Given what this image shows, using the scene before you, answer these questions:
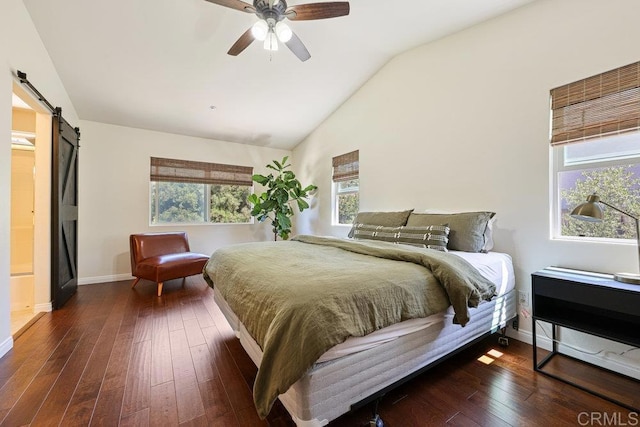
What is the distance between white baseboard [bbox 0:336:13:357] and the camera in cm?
194

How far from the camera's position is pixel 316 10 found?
1.98 metres

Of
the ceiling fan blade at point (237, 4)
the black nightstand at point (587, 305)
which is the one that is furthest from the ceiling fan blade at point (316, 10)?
the black nightstand at point (587, 305)

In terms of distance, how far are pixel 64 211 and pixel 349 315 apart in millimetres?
3697

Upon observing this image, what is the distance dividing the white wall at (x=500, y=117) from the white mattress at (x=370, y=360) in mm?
752

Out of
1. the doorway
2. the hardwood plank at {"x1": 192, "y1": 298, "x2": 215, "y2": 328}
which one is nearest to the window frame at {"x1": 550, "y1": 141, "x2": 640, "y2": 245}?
the hardwood plank at {"x1": 192, "y1": 298, "x2": 215, "y2": 328}

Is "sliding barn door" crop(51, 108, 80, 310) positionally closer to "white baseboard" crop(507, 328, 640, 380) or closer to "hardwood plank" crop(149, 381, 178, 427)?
"hardwood plank" crop(149, 381, 178, 427)

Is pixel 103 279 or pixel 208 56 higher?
pixel 208 56

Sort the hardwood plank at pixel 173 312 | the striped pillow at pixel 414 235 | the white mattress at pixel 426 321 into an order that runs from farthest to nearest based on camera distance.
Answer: the hardwood plank at pixel 173 312 < the striped pillow at pixel 414 235 < the white mattress at pixel 426 321

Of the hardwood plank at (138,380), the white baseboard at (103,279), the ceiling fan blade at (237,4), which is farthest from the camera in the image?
the white baseboard at (103,279)

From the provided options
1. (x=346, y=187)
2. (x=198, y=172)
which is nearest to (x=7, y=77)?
(x=198, y=172)

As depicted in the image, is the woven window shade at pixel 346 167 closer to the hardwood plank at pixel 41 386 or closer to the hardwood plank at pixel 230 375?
the hardwood plank at pixel 230 375

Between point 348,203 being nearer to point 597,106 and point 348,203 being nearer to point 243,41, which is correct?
point 243,41

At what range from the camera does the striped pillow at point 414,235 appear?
241cm

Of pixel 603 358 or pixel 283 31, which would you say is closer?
pixel 603 358
